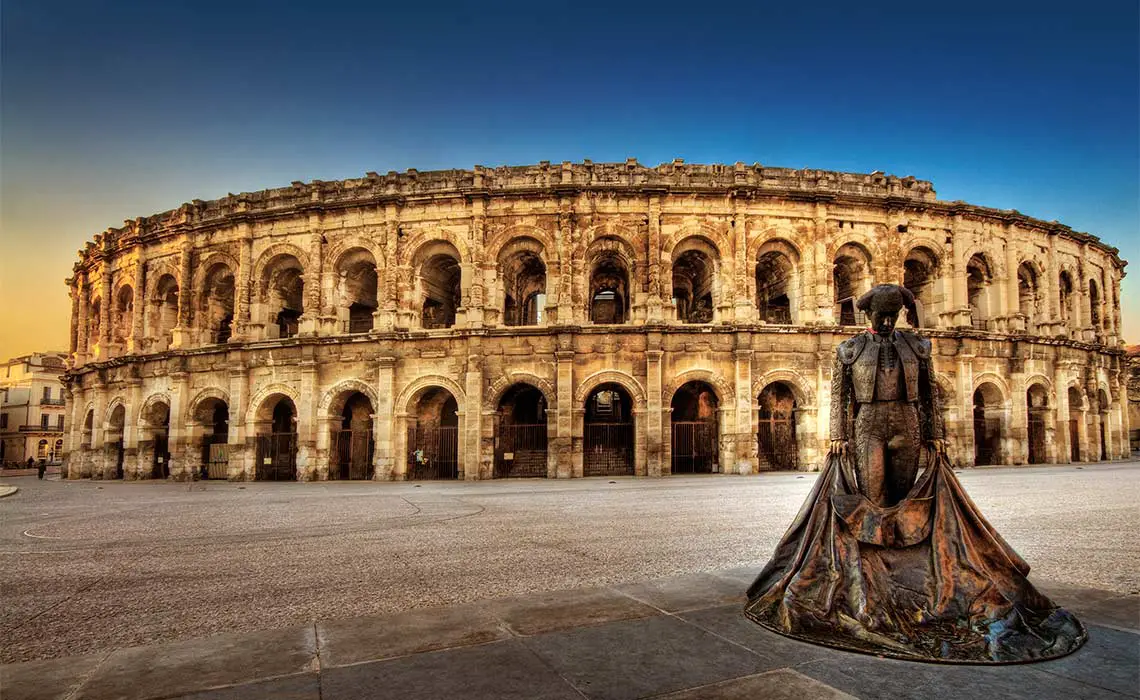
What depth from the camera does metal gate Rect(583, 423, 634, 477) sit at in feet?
66.4

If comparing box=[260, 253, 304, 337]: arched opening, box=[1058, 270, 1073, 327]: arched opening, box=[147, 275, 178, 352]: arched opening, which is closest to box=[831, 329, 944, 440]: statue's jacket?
box=[260, 253, 304, 337]: arched opening

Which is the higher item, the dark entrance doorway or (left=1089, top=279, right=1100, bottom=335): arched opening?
(left=1089, top=279, right=1100, bottom=335): arched opening

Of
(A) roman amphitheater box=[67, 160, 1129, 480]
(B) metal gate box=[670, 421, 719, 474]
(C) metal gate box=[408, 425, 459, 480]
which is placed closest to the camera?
(A) roman amphitheater box=[67, 160, 1129, 480]

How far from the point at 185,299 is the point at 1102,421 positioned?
37.3 m

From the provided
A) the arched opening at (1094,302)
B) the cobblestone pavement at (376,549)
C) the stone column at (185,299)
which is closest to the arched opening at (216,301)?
the stone column at (185,299)

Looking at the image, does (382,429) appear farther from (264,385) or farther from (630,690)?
(630,690)

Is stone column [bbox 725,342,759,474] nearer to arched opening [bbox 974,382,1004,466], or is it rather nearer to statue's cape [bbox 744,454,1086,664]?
arched opening [bbox 974,382,1004,466]

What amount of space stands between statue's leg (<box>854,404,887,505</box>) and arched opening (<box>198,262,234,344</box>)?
76.9 feet

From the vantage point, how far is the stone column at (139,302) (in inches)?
946

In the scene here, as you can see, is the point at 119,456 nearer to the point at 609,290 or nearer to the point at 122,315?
the point at 122,315

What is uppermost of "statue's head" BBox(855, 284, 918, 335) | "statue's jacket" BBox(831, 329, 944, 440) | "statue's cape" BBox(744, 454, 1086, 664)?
"statue's head" BBox(855, 284, 918, 335)

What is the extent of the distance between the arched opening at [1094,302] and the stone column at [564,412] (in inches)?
955

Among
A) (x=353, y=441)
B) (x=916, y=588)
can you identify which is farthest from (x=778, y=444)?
(x=916, y=588)

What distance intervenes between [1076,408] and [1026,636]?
90.2 feet
